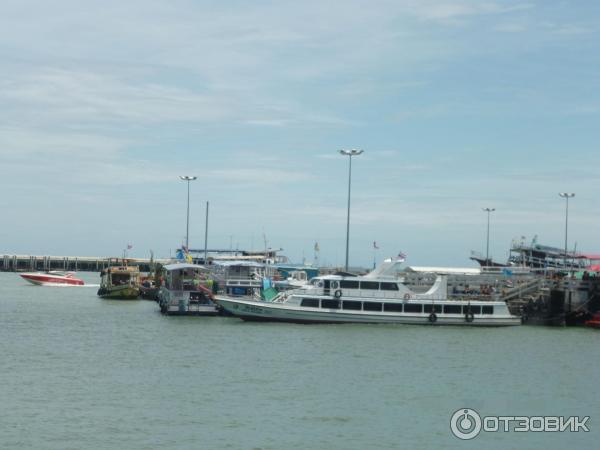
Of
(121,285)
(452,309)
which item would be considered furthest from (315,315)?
(121,285)

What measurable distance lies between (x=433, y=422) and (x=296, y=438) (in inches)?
207

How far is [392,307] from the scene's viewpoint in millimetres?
62281

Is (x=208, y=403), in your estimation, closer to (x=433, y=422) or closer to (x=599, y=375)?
(x=433, y=422)

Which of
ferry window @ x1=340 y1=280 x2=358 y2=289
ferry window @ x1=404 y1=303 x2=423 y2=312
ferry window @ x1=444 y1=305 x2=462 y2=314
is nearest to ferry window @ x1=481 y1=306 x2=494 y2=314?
ferry window @ x1=444 y1=305 x2=462 y2=314

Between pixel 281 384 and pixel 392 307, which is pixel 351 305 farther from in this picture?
pixel 281 384

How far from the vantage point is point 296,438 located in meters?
28.1

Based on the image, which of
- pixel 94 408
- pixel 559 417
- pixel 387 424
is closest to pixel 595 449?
pixel 559 417

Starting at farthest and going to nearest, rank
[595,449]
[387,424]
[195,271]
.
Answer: [195,271] → [387,424] → [595,449]

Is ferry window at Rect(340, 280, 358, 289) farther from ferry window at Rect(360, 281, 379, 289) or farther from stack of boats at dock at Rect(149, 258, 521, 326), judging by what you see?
ferry window at Rect(360, 281, 379, 289)

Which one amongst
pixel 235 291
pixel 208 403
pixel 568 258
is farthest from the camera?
pixel 568 258

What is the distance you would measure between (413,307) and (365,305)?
3.52 meters

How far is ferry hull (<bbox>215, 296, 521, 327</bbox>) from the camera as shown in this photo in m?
61.3

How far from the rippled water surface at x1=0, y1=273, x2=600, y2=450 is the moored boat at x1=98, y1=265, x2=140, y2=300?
33.3 meters

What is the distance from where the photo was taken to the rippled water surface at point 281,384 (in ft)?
92.9
